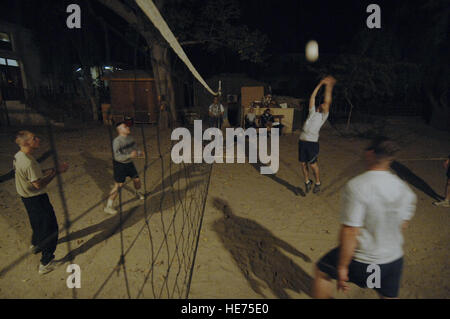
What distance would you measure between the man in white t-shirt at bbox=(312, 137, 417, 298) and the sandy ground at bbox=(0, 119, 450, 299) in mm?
1033

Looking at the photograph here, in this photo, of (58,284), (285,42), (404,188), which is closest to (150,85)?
(285,42)

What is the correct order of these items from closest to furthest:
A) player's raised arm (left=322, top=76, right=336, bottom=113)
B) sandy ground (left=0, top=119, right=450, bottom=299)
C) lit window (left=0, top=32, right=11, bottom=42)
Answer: sandy ground (left=0, top=119, right=450, bottom=299), player's raised arm (left=322, top=76, right=336, bottom=113), lit window (left=0, top=32, right=11, bottom=42)

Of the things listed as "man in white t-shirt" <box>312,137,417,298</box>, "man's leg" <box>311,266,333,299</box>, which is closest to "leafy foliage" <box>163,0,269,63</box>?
"man in white t-shirt" <box>312,137,417,298</box>

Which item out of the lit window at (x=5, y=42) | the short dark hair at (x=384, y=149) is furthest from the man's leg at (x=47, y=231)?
the lit window at (x=5, y=42)

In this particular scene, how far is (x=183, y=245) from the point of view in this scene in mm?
3828

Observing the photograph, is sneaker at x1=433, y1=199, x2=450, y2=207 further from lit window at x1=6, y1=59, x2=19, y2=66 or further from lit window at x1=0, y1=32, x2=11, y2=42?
lit window at x1=0, y1=32, x2=11, y2=42

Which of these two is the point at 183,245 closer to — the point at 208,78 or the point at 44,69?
the point at 208,78

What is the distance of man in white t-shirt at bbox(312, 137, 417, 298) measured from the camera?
1935 millimetres

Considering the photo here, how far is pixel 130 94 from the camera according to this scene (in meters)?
15.4

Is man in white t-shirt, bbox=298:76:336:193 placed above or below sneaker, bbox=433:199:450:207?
above

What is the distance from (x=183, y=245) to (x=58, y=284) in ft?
5.17

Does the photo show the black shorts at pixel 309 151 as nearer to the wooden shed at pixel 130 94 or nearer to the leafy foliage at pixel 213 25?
the leafy foliage at pixel 213 25

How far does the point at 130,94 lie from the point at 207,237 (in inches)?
534

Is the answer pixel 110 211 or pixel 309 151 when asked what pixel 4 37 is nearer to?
pixel 110 211
